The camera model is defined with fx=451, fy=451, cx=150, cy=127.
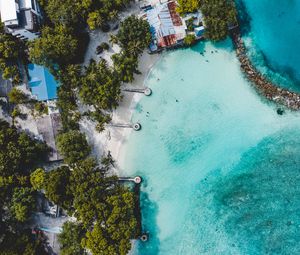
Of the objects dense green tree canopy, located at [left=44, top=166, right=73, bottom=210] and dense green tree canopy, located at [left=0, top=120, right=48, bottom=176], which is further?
dense green tree canopy, located at [left=0, top=120, right=48, bottom=176]

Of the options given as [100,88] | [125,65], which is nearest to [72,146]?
[100,88]

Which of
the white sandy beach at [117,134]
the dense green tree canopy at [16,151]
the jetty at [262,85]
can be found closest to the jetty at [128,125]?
the white sandy beach at [117,134]

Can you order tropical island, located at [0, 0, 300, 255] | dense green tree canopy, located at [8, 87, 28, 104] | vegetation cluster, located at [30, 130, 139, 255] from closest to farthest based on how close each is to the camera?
vegetation cluster, located at [30, 130, 139, 255]
tropical island, located at [0, 0, 300, 255]
dense green tree canopy, located at [8, 87, 28, 104]

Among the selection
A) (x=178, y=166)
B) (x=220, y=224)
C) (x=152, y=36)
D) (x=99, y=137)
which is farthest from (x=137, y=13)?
(x=220, y=224)

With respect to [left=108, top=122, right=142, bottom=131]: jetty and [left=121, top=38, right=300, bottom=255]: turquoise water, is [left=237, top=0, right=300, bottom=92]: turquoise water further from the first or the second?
[left=108, top=122, right=142, bottom=131]: jetty

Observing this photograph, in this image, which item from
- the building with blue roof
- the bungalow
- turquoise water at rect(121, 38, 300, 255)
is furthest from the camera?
the building with blue roof

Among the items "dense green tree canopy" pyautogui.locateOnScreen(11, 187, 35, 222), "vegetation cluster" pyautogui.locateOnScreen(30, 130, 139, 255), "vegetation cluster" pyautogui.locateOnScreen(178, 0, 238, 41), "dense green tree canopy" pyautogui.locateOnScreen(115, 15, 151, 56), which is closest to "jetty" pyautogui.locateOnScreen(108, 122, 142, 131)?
"vegetation cluster" pyautogui.locateOnScreen(30, 130, 139, 255)
